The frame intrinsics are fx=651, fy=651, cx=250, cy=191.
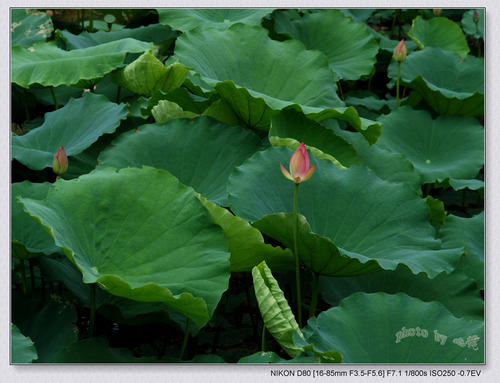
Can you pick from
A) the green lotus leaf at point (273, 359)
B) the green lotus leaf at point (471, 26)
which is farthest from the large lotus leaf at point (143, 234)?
the green lotus leaf at point (471, 26)

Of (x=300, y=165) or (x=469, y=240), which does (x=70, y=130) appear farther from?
(x=469, y=240)

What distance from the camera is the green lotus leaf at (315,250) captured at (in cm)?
148

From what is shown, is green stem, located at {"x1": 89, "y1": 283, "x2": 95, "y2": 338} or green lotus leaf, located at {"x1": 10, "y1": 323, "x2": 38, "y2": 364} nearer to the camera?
green lotus leaf, located at {"x1": 10, "y1": 323, "x2": 38, "y2": 364}

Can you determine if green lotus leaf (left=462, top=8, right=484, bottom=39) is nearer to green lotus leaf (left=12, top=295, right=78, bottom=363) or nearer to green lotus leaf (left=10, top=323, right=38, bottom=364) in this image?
green lotus leaf (left=12, top=295, right=78, bottom=363)

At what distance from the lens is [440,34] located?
3145 mm

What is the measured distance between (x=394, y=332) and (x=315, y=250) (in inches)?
10.0

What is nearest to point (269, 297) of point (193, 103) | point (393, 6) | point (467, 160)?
point (193, 103)

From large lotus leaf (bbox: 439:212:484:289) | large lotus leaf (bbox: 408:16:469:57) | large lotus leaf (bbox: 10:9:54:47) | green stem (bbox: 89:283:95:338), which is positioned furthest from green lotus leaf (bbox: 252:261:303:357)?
large lotus leaf (bbox: 408:16:469:57)

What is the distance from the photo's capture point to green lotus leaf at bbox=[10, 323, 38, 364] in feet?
4.68

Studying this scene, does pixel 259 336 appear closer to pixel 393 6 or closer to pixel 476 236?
pixel 476 236

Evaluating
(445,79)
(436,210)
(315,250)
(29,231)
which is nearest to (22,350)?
(29,231)

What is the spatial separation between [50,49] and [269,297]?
1306mm

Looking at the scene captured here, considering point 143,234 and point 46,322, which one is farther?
point 46,322

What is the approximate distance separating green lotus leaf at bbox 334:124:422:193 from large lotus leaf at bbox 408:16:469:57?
113 cm
